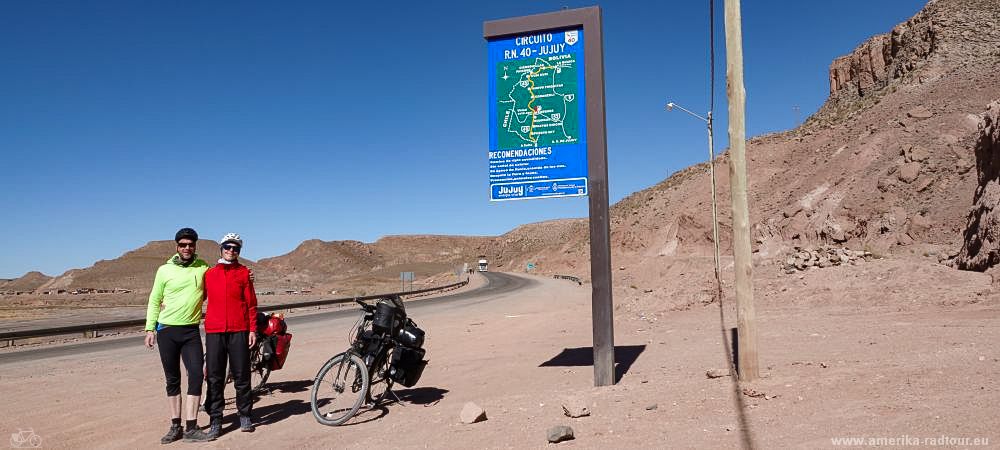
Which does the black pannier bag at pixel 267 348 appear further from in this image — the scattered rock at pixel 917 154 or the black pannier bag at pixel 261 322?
the scattered rock at pixel 917 154

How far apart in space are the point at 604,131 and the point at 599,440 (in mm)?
3902

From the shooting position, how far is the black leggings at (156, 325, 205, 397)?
608 centimetres

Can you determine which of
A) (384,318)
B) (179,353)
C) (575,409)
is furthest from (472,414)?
(179,353)

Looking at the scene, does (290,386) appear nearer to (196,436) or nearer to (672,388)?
(196,436)

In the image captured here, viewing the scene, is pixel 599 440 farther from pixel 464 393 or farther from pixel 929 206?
pixel 929 206

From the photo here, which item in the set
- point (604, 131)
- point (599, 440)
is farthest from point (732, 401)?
point (604, 131)

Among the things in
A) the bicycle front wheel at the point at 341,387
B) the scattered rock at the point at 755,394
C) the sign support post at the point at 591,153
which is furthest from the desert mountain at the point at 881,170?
the bicycle front wheel at the point at 341,387

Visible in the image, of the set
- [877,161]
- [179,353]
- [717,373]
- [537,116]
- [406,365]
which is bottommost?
[717,373]

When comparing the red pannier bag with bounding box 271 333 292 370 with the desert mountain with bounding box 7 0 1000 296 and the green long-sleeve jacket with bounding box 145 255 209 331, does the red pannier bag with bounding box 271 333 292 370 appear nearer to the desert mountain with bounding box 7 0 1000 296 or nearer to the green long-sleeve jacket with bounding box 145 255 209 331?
the green long-sleeve jacket with bounding box 145 255 209 331

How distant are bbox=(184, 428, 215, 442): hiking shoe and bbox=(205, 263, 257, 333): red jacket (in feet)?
3.27

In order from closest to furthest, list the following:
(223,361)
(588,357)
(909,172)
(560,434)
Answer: (560,434) < (223,361) < (588,357) < (909,172)

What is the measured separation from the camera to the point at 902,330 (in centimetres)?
963

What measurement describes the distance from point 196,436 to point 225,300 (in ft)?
4.45

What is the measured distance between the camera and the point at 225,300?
626 cm
